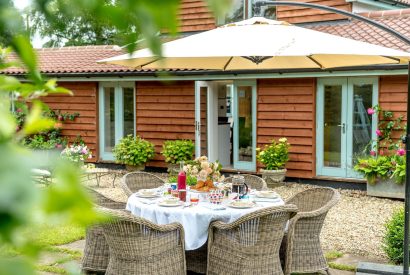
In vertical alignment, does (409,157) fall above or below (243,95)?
below

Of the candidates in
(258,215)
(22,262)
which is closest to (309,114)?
(258,215)

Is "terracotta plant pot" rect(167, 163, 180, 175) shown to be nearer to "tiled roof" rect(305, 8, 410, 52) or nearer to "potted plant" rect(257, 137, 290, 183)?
"potted plant" rect(257, 137, 290, 183)

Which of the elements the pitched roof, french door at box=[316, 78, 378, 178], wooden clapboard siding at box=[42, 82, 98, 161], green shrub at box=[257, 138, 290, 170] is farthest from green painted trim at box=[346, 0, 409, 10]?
wooden clapboard siding at box=[42, 82, 98, 161]

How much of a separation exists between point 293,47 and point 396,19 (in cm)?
695

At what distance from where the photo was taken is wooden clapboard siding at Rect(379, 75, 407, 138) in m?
9.99

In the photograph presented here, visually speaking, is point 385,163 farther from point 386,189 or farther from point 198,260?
point 198,260

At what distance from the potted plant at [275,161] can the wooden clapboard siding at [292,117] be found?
1.10ft

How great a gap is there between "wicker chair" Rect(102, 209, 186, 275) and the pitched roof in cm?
480

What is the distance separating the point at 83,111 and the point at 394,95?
295 inches

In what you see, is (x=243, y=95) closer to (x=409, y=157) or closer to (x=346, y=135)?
(x=346, y=135)

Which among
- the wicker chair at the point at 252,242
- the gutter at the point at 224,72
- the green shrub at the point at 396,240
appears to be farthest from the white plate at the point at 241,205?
the gutter at the point at 224,72

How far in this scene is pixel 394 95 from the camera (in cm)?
1011

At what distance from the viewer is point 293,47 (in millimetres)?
5297

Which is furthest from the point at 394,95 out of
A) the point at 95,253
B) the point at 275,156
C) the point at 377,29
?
the point at 95,253
